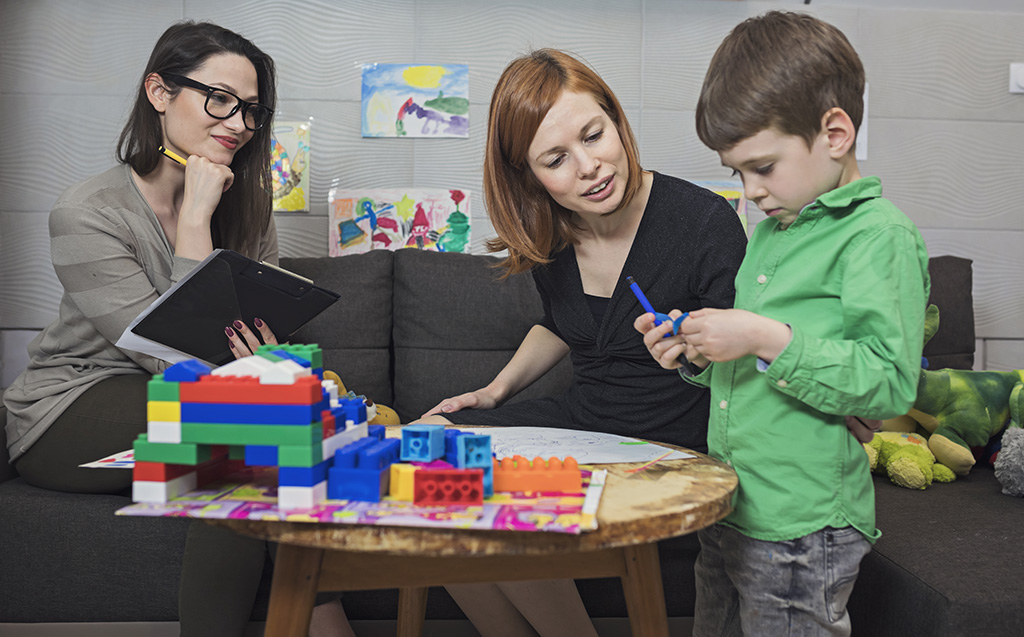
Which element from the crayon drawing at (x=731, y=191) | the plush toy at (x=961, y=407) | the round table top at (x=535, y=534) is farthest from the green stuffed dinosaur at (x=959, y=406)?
the round table top at (x=535, y=534)

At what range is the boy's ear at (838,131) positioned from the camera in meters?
0.83

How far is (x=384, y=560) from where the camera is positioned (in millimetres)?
707

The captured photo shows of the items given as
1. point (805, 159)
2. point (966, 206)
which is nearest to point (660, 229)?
point (805, 159)

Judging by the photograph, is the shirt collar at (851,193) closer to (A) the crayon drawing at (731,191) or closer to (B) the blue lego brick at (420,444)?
(B) the blue lego brick at (420,444)

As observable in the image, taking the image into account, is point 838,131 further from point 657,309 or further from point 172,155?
point 172,155

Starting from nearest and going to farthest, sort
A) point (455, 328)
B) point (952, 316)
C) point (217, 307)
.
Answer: point (217, 307) < point (455, 328) < point (952, 316)

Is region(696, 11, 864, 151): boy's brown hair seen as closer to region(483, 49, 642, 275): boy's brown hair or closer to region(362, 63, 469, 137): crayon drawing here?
region(483, 49, 642, 275): boy's brown hair

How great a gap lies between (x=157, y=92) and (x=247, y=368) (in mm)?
1079

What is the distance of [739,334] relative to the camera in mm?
767

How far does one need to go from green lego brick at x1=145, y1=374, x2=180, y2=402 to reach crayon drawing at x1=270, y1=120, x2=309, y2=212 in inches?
63.2

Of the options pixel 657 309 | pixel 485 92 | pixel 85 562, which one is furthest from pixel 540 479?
pixel 485 92

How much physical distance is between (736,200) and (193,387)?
6.19 feet

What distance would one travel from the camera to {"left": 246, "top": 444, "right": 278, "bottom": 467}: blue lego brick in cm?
66

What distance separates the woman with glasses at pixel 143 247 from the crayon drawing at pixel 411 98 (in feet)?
1.84
